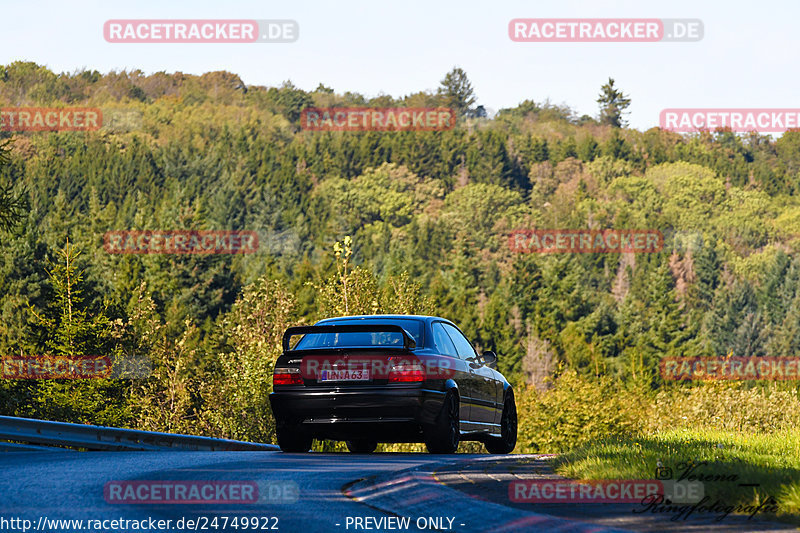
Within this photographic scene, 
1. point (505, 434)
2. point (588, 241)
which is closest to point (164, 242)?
point (588, 241)

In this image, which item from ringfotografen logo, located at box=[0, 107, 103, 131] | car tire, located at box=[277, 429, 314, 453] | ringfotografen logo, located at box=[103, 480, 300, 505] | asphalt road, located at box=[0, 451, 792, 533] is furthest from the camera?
ringfotografen logo, located at box=[0, 107, 103, 131]

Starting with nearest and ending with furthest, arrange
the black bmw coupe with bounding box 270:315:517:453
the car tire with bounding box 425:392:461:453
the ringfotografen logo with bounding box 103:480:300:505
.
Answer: the ringfotografen logo with bounding box 103:480:300:505 < the black bmw coupe with bounding box 270:315:517:453 < the car tire with bounding box 425:392:461:453

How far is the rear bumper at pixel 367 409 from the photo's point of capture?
12883mm

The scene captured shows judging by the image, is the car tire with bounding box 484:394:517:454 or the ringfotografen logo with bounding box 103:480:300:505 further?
the car tire with bounding box 484:394:517:454

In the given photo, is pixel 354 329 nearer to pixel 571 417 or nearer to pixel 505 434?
pixel 505 434

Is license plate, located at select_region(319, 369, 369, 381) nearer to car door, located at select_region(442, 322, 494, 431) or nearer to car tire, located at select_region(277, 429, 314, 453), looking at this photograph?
car tire, located at select_region(277, 429, 314, 453)

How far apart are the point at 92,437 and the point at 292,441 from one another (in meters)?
2.30

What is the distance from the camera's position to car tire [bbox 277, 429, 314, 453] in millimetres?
13430

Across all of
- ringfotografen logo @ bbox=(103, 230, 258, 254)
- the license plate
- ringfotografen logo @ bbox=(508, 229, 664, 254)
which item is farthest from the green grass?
ringfotografen logo @ bbox=(508, 229, 664, 254)

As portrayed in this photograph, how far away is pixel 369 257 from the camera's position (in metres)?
149

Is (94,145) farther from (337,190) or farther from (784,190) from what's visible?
(784,190)

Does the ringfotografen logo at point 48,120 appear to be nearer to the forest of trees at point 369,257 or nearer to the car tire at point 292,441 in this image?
the forest of trees at point 369,257

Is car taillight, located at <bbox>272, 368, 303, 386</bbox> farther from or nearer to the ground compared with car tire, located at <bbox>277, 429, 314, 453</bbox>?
farther from the ground

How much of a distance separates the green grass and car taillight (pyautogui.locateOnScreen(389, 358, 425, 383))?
2.20m
